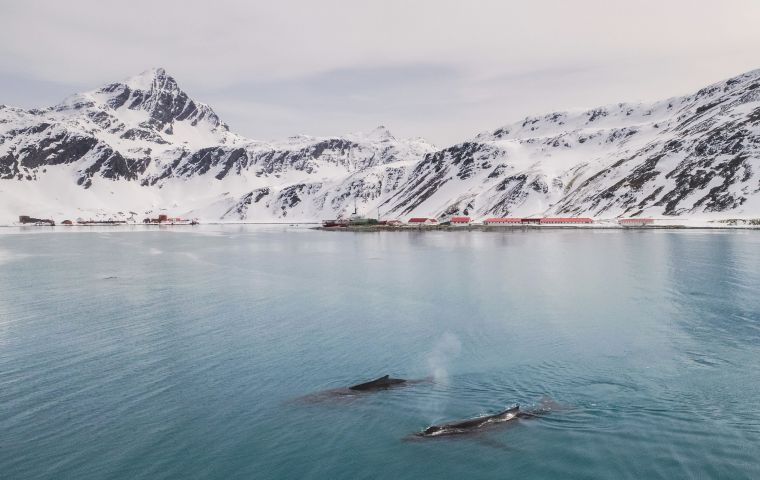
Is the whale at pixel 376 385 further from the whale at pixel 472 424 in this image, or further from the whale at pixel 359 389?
the whale at pixel 472 424

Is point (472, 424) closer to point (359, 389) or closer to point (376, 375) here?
point (359, 389)

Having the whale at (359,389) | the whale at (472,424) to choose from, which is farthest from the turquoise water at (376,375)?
the whale at (472,424)

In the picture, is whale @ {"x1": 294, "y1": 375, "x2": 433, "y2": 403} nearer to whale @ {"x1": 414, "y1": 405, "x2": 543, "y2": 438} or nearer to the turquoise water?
the turquoise water

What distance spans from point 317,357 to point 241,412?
11.2 meters

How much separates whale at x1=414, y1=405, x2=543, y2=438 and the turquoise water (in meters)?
0.85

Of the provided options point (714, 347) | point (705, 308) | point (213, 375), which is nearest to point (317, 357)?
point (213, 375)

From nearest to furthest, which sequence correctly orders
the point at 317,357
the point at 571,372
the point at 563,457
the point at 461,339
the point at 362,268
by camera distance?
the point at 563,457
the point at 571,372
the point at 317,357
the point at 461,339
the point at 362,268

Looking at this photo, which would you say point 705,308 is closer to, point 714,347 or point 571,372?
point 714,347

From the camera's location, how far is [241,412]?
98.4 ft

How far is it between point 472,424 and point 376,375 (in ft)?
34.6

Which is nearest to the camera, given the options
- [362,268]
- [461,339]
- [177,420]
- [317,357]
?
[177,420]

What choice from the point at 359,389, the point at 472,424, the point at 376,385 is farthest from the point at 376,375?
the point at 472,424

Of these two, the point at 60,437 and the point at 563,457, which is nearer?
the point at 563,457

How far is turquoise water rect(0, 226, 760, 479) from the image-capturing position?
24656 mm
